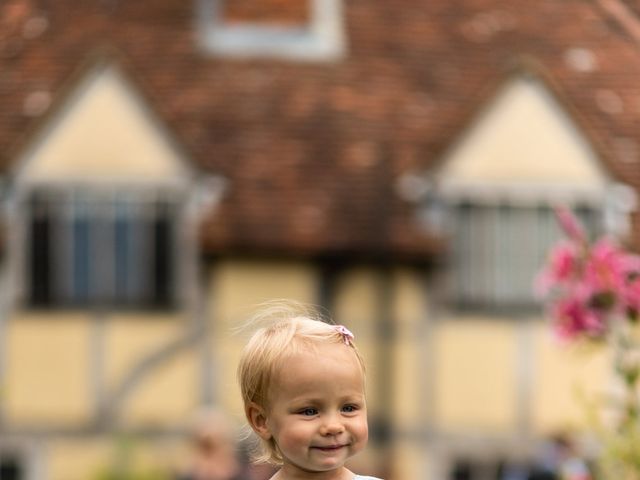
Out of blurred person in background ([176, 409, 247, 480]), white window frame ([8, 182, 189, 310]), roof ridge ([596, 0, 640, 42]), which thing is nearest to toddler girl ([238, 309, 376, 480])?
blurred person in background ([176, 409, 247, 480])

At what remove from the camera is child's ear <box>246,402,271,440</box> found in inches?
164

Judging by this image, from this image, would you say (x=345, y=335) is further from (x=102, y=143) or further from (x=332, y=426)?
(x=102, y=143)

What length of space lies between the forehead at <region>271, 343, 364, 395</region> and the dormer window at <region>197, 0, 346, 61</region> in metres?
17.3

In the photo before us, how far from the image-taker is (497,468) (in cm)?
2072

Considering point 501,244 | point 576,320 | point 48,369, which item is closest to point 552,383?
point 501,244

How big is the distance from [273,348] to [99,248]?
16380 mm

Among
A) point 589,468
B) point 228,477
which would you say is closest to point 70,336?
point 228,477

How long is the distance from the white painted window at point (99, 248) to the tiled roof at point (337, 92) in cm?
59

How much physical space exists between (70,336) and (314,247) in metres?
2.26

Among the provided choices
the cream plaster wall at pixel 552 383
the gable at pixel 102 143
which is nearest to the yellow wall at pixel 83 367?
the gable at pixel 102 143

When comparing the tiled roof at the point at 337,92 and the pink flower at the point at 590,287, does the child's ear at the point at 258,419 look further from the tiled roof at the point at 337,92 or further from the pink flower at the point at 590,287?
the tiled roof at the point at 337,92

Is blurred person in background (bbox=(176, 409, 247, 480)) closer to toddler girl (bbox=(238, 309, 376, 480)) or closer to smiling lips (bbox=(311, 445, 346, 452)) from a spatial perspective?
toddler girl (bbox=(238, 309, 376, 480))

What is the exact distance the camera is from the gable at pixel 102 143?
20328mm

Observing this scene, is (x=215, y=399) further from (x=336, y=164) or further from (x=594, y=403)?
(x=594, y=403)
